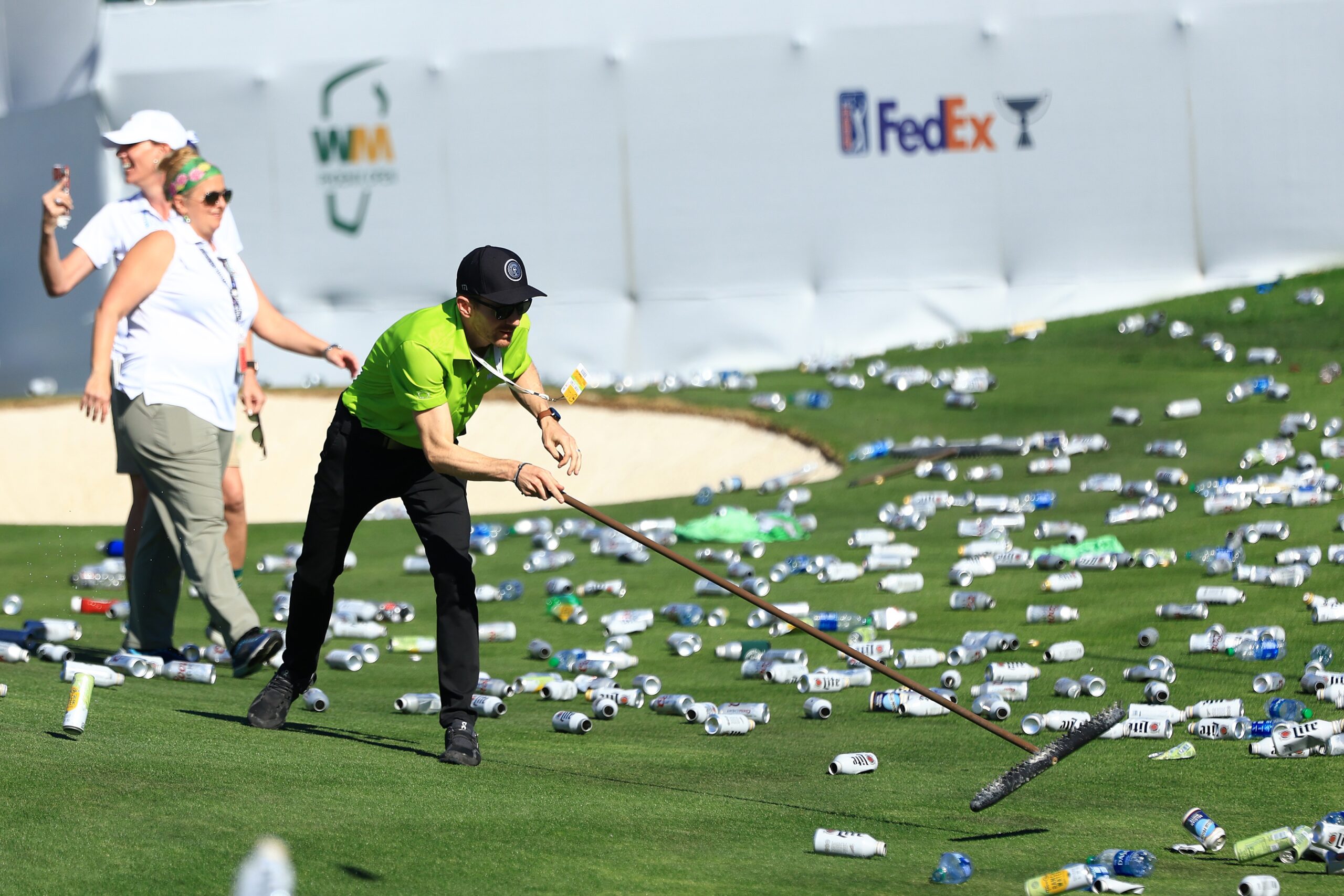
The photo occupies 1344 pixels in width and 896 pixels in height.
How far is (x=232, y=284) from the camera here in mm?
6289

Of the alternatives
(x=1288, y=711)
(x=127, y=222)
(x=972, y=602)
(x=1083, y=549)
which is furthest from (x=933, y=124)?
(x=1288, y=711)

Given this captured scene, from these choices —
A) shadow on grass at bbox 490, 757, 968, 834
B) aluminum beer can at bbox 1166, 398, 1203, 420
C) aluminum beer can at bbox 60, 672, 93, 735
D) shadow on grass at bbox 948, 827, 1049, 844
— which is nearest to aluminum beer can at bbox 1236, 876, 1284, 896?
shadow on grass at bbox 948, 827, 1049, 844

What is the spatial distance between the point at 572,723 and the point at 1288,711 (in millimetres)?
2409

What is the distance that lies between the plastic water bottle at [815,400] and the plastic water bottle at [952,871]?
10.7 metres

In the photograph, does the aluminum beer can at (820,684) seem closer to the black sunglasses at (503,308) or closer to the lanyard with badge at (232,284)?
the black sunglasses at (503,308)

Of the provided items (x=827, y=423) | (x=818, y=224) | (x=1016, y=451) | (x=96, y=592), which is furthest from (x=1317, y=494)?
(x=818, y=224)

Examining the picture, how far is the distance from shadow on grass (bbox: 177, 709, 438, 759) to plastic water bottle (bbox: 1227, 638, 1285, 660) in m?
3.24

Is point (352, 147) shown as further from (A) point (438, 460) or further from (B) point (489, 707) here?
(A) point (438, 460)

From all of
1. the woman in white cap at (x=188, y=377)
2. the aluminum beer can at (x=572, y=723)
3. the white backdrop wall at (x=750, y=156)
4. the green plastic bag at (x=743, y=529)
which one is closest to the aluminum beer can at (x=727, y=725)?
the aluminum beer can at (x=572, y=723)

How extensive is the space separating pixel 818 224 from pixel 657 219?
1.76 m

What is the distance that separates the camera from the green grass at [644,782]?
3531mm

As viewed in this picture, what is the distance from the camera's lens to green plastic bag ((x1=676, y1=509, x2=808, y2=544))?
1004cm

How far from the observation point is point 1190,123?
53.0ft

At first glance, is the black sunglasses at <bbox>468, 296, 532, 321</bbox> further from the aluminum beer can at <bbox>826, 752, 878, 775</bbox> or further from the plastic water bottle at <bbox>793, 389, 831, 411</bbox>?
the plastic water bottle at <bbox>793, 389, 831, 411</bbox>
